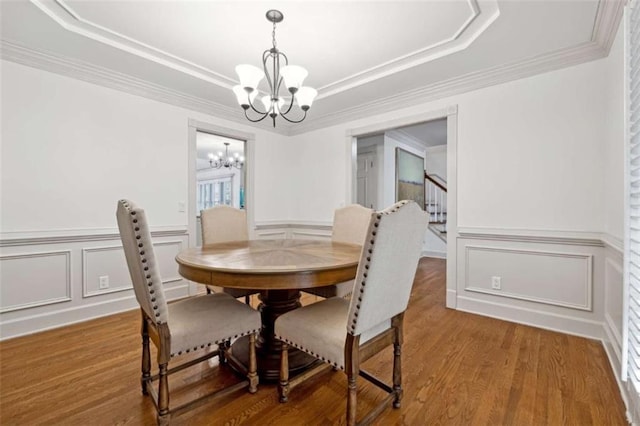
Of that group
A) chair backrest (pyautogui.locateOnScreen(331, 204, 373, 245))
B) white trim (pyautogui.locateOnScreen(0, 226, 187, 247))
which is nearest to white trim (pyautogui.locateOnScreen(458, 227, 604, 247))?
chair backrest (pyautogui.locateOnScreen(331, 204, 373, 245))

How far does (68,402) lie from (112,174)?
2.03m

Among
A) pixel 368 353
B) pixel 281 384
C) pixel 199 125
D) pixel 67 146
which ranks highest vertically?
pixel 199 125

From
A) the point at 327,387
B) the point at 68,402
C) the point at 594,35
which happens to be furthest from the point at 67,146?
the point at 594,35

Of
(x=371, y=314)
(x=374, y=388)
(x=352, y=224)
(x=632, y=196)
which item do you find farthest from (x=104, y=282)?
(x=632, y=196)

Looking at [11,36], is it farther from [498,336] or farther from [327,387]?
[498,336]

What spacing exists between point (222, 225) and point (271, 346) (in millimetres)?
1228

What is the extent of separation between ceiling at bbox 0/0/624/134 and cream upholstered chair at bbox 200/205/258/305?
4.53 feet

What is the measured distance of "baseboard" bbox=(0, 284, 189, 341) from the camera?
2291 mm

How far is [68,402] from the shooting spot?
152cm

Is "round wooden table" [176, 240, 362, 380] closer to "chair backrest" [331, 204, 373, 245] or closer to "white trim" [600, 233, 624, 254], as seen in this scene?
"chair backrest" [331, 204, 373, 245]

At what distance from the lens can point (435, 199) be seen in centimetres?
646

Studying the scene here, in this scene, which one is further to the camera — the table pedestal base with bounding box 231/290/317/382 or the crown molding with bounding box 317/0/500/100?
the crown molding with bounding box 317/0/500/100

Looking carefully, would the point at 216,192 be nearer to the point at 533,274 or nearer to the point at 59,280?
the point at 59,280

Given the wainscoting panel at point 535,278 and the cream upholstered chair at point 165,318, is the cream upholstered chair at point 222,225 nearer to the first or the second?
the cream upholstered chair at point 165,318
